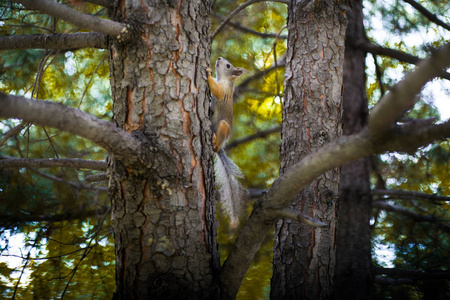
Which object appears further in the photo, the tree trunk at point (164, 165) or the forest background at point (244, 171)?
the forest background at point (244, 171)

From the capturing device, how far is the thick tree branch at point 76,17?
1347 millimetres

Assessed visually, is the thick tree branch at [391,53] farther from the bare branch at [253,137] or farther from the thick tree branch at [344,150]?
the thick tree branch at [344,150]

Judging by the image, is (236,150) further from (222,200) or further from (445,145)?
(445,145)

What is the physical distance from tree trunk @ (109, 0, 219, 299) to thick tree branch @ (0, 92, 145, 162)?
0.12 metres

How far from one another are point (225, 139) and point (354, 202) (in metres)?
1.33

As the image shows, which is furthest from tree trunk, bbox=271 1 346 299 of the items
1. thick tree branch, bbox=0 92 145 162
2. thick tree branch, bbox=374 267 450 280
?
thick tree branch, bbox=0 92 145 162

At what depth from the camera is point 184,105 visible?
1.68 m

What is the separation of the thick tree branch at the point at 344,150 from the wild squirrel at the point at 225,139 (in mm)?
823

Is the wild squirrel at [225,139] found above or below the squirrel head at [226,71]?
below

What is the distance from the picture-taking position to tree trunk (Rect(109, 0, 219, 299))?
158 cm

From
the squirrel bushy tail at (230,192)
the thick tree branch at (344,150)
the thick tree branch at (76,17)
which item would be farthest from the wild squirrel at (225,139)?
the thick tree branch at (76,17)

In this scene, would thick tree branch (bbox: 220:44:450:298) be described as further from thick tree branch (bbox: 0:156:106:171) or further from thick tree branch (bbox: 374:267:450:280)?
thick tree branch (bbox: 374:267:450:280)

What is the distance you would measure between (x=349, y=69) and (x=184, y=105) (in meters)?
2.75

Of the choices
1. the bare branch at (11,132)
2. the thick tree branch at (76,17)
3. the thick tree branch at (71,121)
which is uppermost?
the thick tree branch at (76,17)
